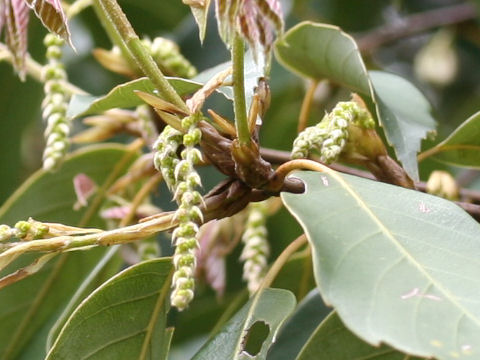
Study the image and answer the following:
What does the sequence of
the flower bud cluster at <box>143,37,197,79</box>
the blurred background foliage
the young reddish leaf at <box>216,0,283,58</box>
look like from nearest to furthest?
the young reddish leaf at <box>216,0,283,58</box>
the flower bud cluster at <box>143,37,197,79</box>
the blurred background foliage

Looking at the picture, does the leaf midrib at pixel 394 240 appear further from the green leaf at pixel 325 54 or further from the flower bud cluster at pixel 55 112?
the flower bud cluster at pixel 55 112

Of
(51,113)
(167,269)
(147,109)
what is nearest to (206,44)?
(147,109)

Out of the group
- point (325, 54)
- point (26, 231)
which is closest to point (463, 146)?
point (325, 54)

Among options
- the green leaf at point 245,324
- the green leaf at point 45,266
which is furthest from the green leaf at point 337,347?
the green leaf at point 45,266

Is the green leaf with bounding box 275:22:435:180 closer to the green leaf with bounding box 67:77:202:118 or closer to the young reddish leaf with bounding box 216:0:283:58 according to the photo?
the green leaf with bounding box 67:77:202:118

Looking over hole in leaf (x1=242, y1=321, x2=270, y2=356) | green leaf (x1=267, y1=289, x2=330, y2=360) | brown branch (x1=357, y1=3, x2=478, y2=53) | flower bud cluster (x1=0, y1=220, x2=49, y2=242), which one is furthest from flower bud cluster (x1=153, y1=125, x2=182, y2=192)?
brown branch (x1=357, y1=3, x2=478, y2=53)

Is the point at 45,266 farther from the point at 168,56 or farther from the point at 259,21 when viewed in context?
the point at 259,21

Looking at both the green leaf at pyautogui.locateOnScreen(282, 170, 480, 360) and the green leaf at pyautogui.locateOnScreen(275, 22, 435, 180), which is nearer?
the green leaf at pyautogui.locateOnScreen(282, 170, 480, 360)
